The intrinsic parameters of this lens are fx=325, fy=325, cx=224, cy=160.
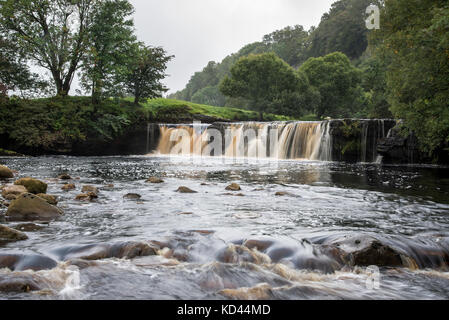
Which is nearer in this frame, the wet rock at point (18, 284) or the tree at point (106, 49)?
the wet rock at point (18, 284)

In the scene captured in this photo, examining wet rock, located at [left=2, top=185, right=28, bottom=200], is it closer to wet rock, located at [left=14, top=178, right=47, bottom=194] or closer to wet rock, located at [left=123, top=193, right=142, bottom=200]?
wet rock, located at [left=14, top=178, right=47, bottom=194]

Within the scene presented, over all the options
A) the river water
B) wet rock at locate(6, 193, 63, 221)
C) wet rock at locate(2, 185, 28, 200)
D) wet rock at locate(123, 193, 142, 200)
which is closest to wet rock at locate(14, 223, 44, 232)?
the river water

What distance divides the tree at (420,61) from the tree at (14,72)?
2706cm

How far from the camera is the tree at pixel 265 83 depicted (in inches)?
1906

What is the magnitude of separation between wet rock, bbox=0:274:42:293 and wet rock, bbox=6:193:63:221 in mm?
2712

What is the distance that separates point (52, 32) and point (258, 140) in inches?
770

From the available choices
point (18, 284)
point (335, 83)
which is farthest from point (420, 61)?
point (335, 83)

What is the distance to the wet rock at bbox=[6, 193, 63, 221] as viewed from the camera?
573 cm

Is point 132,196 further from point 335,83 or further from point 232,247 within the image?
point 335,83

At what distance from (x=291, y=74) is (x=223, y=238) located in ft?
158

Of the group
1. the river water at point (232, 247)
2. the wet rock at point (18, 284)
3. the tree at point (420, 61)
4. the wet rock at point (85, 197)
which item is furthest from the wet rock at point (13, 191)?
the tree at point (420, 61)

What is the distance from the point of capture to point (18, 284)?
311 cm

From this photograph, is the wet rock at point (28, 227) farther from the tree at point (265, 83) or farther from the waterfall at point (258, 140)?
the tree at point (265, 83)

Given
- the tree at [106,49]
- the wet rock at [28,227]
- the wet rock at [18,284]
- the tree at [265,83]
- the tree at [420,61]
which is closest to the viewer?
the wet rock at [18,284]
